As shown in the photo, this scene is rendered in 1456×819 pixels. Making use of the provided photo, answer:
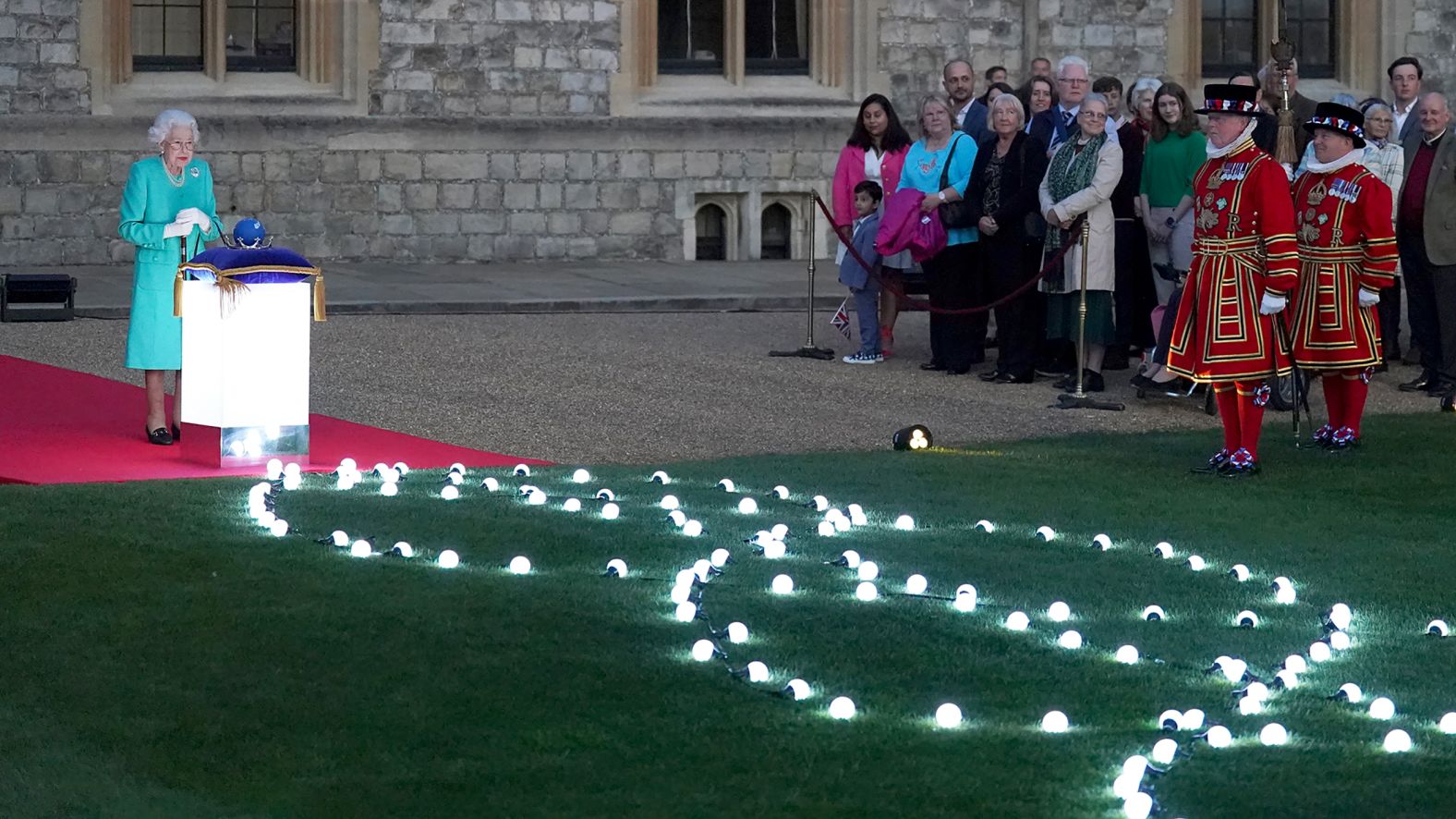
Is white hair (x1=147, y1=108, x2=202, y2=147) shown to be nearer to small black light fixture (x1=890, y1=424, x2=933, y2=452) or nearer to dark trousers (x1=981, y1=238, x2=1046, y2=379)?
small black light fixture (x1=890, y1=424, x2=933, y2=452)

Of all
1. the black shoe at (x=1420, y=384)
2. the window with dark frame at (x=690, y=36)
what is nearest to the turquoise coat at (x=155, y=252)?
the black shoe at (x=1420, y=384)

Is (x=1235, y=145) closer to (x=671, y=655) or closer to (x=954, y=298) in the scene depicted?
(x=954, y=298)

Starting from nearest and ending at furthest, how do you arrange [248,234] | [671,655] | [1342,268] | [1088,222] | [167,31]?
[671,655], [248,234], [1342,268], [1088,222], [167,31]

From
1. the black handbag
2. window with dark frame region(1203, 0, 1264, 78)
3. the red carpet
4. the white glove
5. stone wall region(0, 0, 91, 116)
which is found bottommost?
the red carpet

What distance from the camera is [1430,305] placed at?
12617 millimetres

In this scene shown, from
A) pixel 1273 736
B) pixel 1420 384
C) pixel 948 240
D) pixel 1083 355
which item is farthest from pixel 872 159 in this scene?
pixel 1273 736

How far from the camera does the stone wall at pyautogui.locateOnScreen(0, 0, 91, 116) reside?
1884 centimetres

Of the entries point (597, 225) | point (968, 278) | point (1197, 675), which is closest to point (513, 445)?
point (968, 278)

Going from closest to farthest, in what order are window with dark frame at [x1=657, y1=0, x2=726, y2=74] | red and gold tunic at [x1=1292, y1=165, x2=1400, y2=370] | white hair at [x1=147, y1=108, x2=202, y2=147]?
white hair at [x1=147, y1=108, x2=202, y2=147] → red and gold tunic at [x1=1292, y1=165, x2=1400, y2=370] → window with dark frame at [x1=657, y1=0, x2=726, y2=74]

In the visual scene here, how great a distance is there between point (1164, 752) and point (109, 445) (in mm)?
6138

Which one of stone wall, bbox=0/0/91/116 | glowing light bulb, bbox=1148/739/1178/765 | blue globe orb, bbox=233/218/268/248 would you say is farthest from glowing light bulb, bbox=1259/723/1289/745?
stone wall, bbox=0/0/91/116

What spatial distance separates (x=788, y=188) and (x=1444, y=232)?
9.15 m

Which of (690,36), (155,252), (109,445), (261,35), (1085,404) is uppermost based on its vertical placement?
(690,36)

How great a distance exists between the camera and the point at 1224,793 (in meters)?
4.82
